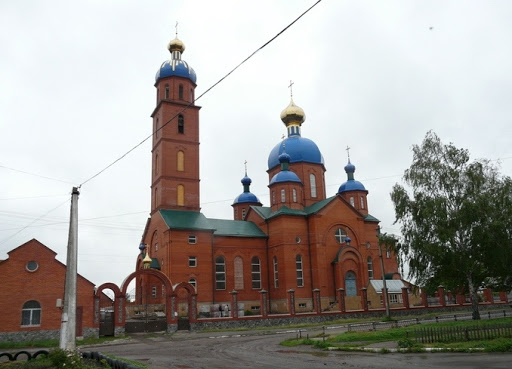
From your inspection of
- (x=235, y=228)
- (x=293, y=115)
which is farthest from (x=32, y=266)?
(x=293, y=115)

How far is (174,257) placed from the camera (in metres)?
34.3

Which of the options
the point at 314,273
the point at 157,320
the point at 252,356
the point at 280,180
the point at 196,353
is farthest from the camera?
the point at 280,180

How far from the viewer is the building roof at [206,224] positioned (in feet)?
117

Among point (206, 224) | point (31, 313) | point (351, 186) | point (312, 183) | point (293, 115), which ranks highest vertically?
point (293, 115)

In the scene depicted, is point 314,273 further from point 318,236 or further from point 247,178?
point 247,178

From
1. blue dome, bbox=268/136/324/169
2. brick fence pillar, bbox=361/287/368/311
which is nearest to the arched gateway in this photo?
brick fence pillar, bbox=361/287/368/311

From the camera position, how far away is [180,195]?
37.8m

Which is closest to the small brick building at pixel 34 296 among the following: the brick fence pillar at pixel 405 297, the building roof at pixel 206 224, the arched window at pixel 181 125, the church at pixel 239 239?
the church at pixel 239 239

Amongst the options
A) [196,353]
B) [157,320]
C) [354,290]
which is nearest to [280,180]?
[354,290]

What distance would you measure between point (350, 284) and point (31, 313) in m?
24.7

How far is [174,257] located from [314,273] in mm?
11666

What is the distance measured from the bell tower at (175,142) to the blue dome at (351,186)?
16.7 meters

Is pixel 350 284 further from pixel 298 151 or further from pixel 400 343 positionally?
pixel 400 343

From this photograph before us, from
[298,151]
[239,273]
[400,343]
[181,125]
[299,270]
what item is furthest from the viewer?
[298,151]
